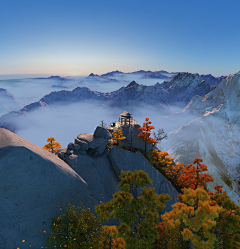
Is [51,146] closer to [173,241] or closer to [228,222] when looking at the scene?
[173,241]

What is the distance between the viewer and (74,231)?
11320 millimetres

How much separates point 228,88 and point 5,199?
201 m

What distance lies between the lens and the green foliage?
421 inches

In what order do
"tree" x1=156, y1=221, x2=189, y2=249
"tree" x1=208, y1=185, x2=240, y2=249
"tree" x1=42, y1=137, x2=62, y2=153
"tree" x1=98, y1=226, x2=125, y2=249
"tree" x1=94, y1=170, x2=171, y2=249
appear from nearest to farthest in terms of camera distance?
1. "tree" x1=94, y1=170, x2=171, y2=249
2. "tree" x1=98, y1=226, x2=125, y2=249
3. "tree" x1=208, y1=185, x2=240, y2=249
4. "tree" x1=156, y1=221, x2=189, y2=249
5. "tree" x1=42, y1=137, x2=62, y2=153

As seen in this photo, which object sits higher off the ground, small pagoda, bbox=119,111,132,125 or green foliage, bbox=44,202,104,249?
small pagoda, bbox=119,111,132,125

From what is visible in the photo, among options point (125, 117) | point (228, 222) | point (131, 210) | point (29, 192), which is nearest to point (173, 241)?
point (228, 222)

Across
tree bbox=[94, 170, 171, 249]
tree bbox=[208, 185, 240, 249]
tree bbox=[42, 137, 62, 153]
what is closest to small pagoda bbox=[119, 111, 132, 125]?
tree bbox=[42, 137, 62, 153]

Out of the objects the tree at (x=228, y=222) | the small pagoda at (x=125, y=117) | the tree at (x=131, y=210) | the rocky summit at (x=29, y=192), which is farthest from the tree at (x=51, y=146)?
→ the tree at (x=228, y=222)

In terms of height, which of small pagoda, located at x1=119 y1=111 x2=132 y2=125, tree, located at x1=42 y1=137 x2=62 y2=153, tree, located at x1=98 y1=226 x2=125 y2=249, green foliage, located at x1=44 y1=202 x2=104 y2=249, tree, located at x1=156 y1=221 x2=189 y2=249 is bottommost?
tree, located at x1=156 y1=221 x2=189 y2=249

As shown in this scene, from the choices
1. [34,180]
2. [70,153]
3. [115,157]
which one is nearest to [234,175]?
[115,157]

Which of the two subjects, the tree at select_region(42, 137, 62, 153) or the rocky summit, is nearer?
the rocky summit

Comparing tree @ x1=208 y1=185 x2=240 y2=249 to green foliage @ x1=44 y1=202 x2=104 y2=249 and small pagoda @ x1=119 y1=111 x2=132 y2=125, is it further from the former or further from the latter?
small pagoda @ x1=119 y1=111 x2=132 y2=125

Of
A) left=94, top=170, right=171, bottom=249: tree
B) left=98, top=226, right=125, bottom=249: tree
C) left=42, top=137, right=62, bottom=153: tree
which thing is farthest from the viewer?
left=42, top=137, right=62, bottom=153: tree

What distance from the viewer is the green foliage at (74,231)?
10.7 meters
